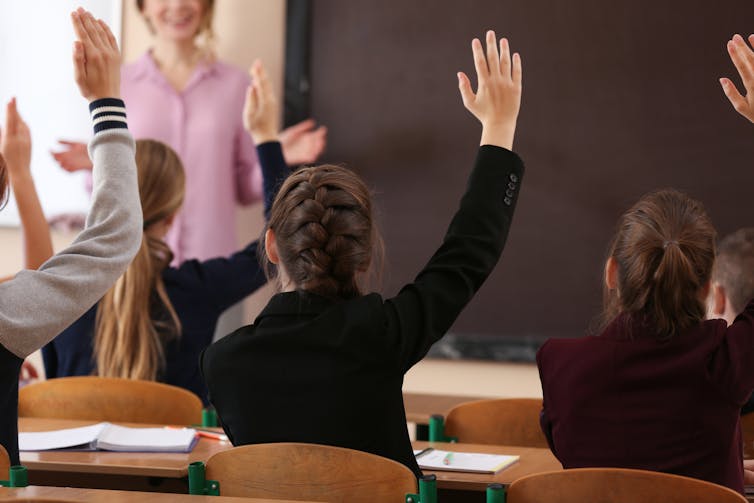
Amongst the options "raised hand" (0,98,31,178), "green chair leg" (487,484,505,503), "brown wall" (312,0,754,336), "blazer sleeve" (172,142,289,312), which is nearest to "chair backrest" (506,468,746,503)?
"green chair leg" (487,484,505,503)

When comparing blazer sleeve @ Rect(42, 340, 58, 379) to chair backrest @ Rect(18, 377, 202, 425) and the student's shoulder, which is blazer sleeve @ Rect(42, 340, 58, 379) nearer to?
chair backrest @ Rect(18, 377, 202, 425)

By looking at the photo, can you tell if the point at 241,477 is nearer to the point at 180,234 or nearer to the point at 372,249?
the point at 372,249

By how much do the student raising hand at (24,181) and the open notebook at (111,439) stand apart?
16.5 inches

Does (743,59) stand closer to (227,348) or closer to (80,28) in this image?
(227,348)

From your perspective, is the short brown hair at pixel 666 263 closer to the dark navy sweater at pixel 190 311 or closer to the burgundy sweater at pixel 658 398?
the burgundy sweater at pixel 658 398

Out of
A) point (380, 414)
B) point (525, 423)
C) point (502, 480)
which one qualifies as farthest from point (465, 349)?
point (380, 414)

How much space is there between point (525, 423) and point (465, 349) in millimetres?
1519

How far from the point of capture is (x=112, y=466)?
7.11 feet

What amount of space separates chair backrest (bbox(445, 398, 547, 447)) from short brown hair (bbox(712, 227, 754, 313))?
1.93 ft

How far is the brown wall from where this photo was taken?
3.88 metres

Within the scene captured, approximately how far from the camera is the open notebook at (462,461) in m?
2.17

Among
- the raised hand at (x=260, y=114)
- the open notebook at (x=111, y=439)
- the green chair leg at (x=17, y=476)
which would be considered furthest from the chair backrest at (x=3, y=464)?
the raised hand at (x=260, y=114)

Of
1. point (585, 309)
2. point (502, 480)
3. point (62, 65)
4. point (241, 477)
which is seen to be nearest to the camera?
point (241, 477)

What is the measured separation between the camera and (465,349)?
13.7 ft
